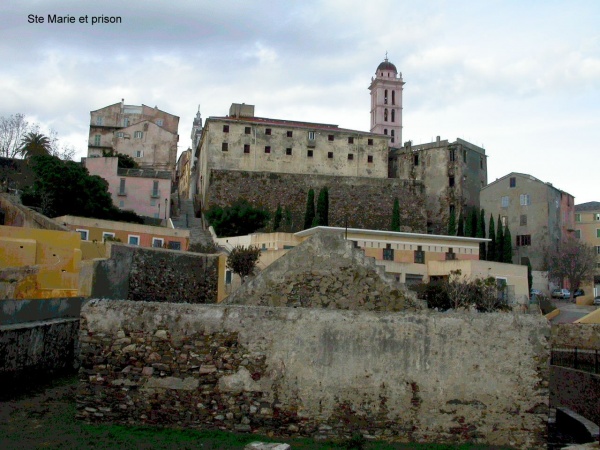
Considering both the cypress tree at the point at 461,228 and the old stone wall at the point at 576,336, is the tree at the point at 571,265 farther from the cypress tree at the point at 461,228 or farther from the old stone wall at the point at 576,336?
the old stone wall at the point at 576,336

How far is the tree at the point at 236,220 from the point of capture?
47.5 meters

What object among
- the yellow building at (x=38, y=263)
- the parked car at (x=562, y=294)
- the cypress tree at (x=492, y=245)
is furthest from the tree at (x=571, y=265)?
the yellow building at (x=38, y=263)

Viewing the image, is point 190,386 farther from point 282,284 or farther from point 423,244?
point 423,244

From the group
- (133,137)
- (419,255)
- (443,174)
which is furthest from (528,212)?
(133,137)

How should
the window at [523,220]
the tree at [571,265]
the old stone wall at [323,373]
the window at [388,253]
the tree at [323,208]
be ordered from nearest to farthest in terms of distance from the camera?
the old stone wall at [323,373] < the window at [388,253] < the tree at [571,265] < the tree at [323,208] < the window at [523,220]

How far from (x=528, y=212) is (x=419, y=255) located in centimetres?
1803

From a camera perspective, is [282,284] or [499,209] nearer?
[282,284]

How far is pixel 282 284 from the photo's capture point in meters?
11.1

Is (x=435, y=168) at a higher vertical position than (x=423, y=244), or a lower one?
higher

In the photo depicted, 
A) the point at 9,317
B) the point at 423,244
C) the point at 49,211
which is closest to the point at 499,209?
the point at 423,244

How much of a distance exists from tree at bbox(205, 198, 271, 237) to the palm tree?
1467 centimetres

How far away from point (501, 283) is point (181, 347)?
35.5 meters

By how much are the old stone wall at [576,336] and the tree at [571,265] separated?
3155 cm

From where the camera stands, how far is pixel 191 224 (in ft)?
176
